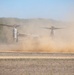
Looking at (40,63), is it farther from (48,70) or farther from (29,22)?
(29,22)

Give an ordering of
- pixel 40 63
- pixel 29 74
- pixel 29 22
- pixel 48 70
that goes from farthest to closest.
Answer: pixel 29 22 → pixel 40 63 → pixel 48 70 → pixel 29 74

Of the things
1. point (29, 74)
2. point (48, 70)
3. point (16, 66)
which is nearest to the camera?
point (29, 74)

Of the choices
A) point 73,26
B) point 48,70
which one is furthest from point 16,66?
point 73,26

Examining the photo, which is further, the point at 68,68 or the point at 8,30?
the point at 8,30

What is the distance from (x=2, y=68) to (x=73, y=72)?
168 inches

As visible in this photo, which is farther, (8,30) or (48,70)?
(8,30)

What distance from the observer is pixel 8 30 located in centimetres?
11469

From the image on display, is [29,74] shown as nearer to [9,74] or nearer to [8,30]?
[9,74]

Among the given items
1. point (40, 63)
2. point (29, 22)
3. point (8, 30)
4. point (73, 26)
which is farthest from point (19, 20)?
point (40, 63)

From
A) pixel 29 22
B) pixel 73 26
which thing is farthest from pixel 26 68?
pixel 29 22

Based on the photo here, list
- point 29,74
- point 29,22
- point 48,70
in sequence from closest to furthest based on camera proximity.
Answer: point 29,74 → point 48,70 → point 29,22

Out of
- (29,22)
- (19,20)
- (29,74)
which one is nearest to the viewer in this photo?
(29,74)

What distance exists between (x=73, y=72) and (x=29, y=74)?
2397 mm

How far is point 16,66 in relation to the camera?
2162 cm
